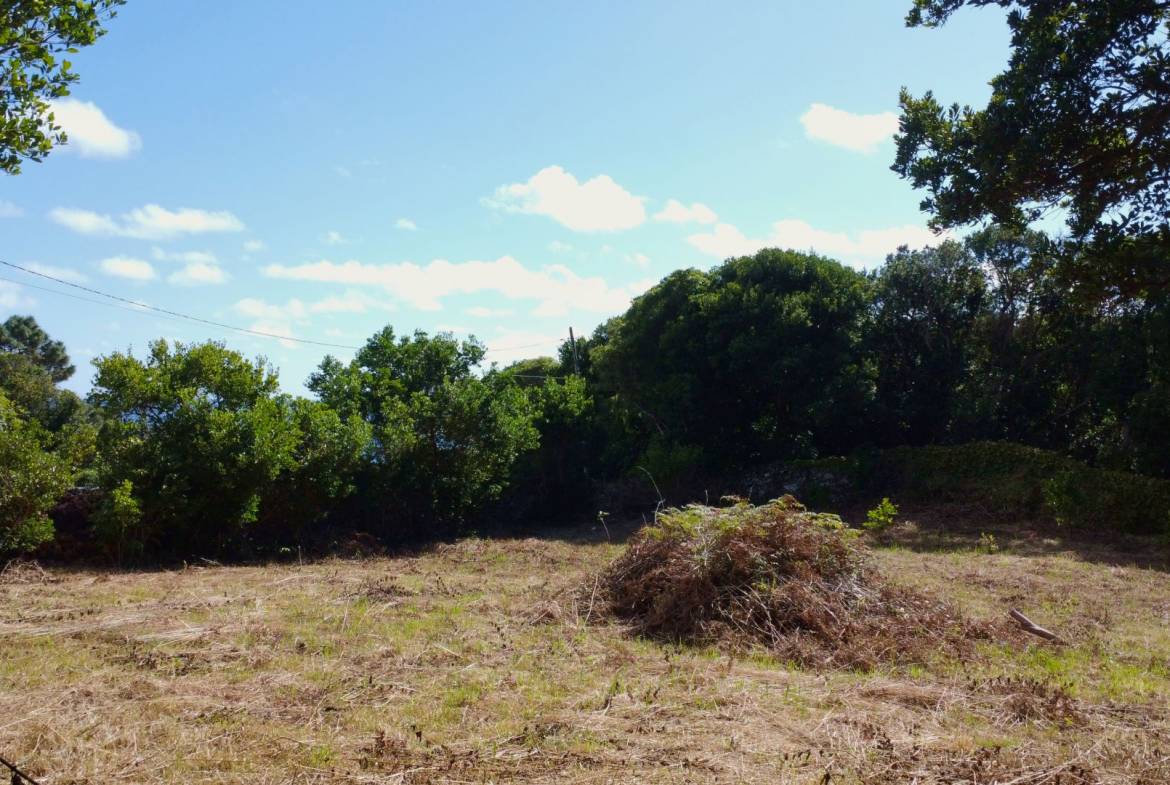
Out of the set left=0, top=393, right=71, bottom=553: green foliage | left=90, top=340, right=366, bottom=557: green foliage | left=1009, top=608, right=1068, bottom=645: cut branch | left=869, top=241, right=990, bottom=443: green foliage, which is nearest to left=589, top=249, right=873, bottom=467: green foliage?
left=869, top=241, right=990, bottom=443: green foliage

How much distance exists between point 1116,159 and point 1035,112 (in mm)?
549

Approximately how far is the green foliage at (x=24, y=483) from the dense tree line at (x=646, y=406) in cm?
26

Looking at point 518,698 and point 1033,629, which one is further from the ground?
point 1033,629

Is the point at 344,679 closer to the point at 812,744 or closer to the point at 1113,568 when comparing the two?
the point at 812,744

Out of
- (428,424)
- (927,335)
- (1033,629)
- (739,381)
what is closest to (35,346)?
(428,424)

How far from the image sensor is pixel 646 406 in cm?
1880

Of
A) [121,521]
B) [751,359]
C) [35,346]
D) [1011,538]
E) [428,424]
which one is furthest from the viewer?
[35,346]

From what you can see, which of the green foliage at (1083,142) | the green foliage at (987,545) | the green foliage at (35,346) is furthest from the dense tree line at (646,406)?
the green foliage at (35,346)

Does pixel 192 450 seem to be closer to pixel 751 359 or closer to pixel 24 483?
pixel 24 483

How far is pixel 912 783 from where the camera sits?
3723 mm

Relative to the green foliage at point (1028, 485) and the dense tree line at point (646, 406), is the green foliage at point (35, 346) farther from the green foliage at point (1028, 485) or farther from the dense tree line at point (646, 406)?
the green foliage at point (1028, 485)

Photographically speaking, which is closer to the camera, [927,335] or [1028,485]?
[1028,485]

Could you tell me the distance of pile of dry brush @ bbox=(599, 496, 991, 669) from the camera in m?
6.34

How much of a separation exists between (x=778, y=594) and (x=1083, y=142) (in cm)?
A: 406
